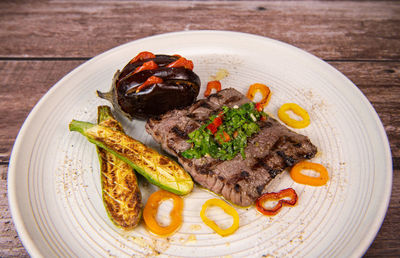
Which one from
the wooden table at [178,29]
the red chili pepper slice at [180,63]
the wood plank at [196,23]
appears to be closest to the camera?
the red chili pepper slice at [180,63]

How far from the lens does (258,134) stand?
3506mm

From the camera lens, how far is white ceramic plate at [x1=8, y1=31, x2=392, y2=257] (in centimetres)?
289

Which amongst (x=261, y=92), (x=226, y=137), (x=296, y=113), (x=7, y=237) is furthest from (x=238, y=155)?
(x=7, y=237)

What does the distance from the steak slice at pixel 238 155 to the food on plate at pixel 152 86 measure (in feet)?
0.51

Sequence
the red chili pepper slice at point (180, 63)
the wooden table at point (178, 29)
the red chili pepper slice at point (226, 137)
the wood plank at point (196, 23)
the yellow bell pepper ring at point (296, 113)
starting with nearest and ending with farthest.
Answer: the red chili pepper slice at point (226, 137)
the red chili pepper slice at point (180, 63)
the yellow bell pepper ring at point (296, 113)
the wooden table at point (178, 29)
the wood plank at point (196, 23)

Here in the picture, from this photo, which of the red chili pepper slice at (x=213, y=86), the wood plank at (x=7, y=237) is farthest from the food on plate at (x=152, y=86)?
the wood plank at (x=7, y=237)

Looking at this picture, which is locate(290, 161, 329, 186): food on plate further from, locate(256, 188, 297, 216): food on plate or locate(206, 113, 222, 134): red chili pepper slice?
locate(206, 113, 222, 134): red chili pepper slice

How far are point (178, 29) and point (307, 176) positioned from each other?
3.63m

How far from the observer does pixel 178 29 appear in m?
5.79

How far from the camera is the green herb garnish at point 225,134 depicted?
3.33 metres

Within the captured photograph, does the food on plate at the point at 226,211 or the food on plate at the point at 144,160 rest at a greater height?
the food on plate at the point at 226,211

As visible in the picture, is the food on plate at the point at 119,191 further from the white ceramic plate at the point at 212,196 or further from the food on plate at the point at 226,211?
the food on plate at the point at 226,211

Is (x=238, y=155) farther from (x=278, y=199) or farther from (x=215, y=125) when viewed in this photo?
(x=278, y=199)

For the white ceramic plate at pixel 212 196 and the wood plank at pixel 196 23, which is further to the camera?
the wood plank at pixel 196 23
